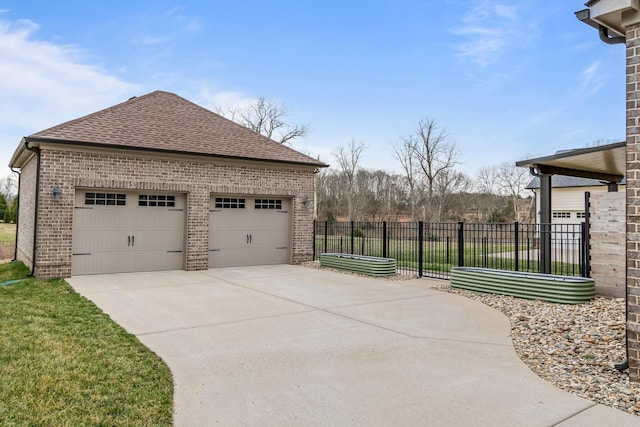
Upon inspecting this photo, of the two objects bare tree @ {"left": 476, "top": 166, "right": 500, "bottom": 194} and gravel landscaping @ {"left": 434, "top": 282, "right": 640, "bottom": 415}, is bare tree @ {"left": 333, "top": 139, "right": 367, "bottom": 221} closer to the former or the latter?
bare tree @ {"left": 476, "top": 166, "right": 500, "bottom": 194}

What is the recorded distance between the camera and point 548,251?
8.95 meters

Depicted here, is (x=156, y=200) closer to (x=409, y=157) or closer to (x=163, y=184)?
(x=163, y=184)

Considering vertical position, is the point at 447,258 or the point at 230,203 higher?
the point at 230,203

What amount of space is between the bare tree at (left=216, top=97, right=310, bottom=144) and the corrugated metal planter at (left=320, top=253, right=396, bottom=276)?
24808 mm

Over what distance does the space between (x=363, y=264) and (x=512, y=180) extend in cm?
3942

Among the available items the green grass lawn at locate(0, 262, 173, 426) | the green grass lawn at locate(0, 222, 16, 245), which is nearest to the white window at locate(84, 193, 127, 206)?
the green grass lawn at locate(0, 262, 173, 426)

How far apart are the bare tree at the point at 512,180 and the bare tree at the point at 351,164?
1790 centimetres

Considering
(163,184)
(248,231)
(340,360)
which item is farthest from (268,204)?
(340,360)

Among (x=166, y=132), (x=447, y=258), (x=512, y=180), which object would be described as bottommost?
(x=447, y=258)

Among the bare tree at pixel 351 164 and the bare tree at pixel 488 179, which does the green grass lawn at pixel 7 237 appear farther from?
the bare tree at pixel 488 179

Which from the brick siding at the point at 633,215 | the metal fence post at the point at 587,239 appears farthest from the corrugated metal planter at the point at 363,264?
the brick siding at the point at 633,215

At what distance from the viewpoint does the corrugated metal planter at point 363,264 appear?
1102 centimetres

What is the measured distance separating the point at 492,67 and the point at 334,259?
38.0 ft

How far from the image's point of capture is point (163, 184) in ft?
37.1
